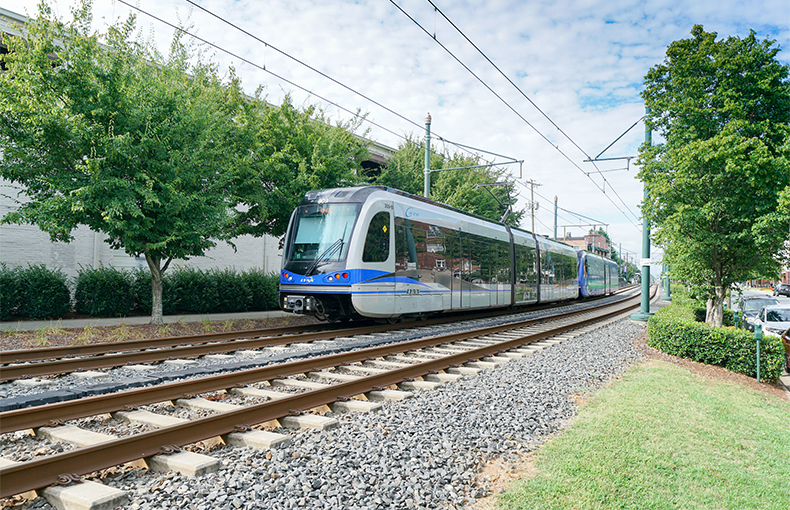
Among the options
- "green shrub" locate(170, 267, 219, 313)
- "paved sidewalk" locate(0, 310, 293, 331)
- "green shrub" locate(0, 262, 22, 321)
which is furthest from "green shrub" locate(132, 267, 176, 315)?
"green shrub" locate(0, 262, 22, 321)

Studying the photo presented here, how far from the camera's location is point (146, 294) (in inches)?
595

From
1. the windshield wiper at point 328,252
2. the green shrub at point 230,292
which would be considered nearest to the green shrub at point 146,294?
the green shrub at point 230,292

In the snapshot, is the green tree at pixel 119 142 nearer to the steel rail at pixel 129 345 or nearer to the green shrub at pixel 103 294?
the green shrub at pixel 103 294

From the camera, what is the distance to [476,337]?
11.9m

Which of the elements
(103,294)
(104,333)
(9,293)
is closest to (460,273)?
(104,333)

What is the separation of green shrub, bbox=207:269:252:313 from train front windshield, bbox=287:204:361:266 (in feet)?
20.5

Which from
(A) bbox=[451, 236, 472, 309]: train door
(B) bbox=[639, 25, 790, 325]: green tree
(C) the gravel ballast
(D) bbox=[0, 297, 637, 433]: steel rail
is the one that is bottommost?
(C) the gravel ballast

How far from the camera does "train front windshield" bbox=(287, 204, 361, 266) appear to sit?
11234 mm

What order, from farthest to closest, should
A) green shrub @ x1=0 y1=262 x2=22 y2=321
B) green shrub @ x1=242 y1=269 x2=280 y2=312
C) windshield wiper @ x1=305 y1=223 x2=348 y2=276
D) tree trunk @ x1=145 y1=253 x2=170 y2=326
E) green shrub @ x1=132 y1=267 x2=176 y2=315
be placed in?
1. green shrub @ x1=242 y1=269 x2=280 y2=312
2. green shrub @ x1=132 y1=267 x2=176 y2=315
3. tree trunk @ x1=145 y1=253 x2=170 y2=326
4. green shrub @ x1=0 y1=262 x2=22 y2=321
5. windshield wiper @ x1=305 y1=223 x2=348 y2=276

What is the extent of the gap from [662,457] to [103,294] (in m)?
14.6

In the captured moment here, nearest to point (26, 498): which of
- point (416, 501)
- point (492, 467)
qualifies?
point (416, 501)

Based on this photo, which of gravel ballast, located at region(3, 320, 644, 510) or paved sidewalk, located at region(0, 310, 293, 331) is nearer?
gravel ballast, located at region(3, 320, 644, 510)

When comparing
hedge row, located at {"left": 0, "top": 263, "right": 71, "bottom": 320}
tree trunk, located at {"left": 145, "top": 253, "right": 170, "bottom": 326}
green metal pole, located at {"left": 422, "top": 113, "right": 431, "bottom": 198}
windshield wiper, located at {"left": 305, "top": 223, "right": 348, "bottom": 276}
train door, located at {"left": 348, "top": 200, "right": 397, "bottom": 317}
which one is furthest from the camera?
green metal pole, located at {"left": 422, "top": 113, "right": 431, "bottom": 198}

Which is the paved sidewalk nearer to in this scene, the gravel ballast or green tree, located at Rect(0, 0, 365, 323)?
green tree, located at Rect(0, 0, 365, 323)
